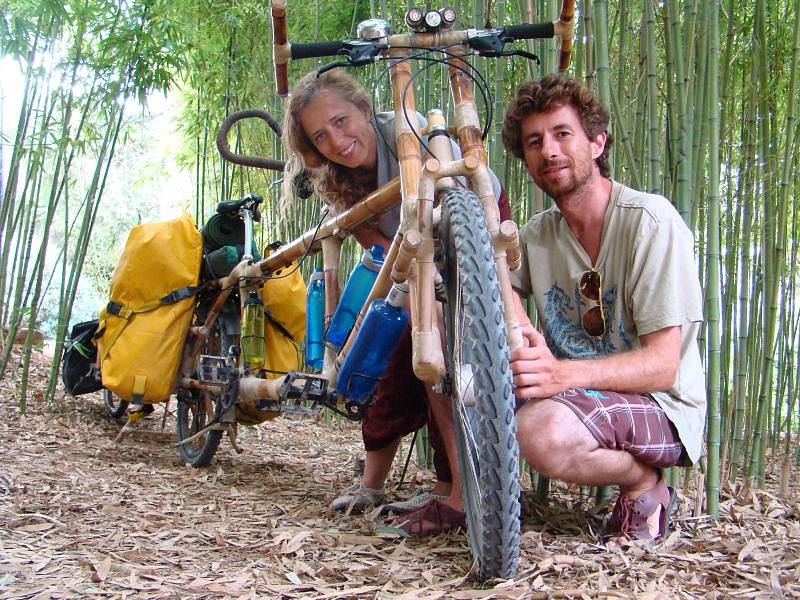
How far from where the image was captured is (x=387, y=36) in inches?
55.0

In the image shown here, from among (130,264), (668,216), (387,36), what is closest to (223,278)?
(130,264)

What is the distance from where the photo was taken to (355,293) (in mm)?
1728

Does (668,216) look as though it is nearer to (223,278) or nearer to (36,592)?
(36,592)

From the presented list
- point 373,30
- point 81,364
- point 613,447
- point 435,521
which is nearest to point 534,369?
point 613,447

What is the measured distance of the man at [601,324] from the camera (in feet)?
4.53

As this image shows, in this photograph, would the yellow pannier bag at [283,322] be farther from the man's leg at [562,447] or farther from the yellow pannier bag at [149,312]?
the man's leg at [562,447]

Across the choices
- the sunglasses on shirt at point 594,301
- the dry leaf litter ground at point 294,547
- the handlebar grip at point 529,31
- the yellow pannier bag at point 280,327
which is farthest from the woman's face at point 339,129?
the dry leaf litter ground at point 294,547

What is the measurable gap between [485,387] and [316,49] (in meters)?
0.69

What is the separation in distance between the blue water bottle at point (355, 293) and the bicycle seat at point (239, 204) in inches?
33.7

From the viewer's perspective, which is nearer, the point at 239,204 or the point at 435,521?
the point at 435,521

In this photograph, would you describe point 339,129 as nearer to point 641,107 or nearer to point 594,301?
point 594,301

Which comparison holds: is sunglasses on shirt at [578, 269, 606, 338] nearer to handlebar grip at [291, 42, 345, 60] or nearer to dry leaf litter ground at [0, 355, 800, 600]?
dry leaf litter ground at [0, 355, 800, 600]

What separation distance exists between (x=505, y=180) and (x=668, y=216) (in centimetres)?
69

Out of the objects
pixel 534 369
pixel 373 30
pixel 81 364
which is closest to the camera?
pixel 534 369
